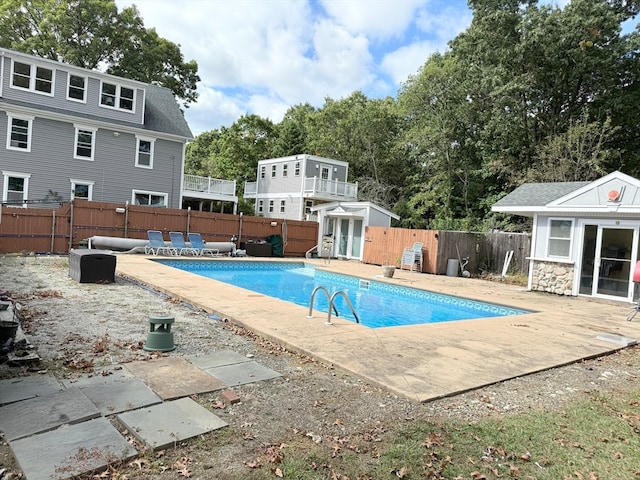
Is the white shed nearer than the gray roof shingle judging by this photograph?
No

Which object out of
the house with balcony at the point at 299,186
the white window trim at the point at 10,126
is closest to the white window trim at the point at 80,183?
the white window trim at the point at 10,126

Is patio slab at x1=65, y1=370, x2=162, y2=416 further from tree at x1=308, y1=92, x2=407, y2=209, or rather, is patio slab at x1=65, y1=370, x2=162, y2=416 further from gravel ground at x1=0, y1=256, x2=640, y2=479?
tree at x1=308, y1=92, x2=407, y2=209

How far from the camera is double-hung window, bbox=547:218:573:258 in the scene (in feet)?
39.5

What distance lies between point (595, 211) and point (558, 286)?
7.57ft

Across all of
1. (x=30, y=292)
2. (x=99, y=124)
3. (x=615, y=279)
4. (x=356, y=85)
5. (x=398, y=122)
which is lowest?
(x=30, y=292)

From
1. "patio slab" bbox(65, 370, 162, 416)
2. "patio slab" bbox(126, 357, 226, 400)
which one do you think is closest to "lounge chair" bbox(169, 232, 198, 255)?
"patio slab" bbox(126, 357, 226, 400)

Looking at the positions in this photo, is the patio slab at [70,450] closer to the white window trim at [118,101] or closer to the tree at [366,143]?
the white window trim at [118,101]

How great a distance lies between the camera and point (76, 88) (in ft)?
62.2

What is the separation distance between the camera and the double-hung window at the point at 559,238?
12047mm

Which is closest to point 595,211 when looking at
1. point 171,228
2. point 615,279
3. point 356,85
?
point 615,279

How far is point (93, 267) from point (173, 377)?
626 centimetres

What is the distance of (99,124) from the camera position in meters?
19.1

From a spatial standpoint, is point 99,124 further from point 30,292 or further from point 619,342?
point 619,342

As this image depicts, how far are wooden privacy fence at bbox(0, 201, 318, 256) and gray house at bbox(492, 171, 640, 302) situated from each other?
10876 mm
